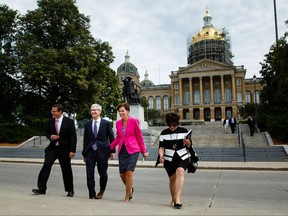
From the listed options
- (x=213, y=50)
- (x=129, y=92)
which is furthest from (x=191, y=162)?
(x=213, y=50)

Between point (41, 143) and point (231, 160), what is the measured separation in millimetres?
18158

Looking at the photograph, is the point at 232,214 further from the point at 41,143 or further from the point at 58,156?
the point at 41,143

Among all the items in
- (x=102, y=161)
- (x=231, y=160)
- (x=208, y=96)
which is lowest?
(x=231, y=160)

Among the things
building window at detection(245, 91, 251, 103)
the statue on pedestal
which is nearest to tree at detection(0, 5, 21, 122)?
the statue on pedestal

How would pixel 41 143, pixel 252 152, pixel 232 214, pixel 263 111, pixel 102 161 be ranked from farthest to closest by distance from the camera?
pixel 263 111, pixel 41 143, pixel 252 152, pixel 102 161, pixel 232 214

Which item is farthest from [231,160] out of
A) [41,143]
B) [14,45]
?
[14,45]

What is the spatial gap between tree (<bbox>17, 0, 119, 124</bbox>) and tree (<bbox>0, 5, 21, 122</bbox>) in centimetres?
111

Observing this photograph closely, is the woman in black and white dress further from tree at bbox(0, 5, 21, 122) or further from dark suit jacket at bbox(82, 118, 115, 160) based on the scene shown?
tree at bbox(0, 5, 21, 122)

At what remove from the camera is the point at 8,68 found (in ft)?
113

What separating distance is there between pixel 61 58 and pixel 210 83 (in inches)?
2636

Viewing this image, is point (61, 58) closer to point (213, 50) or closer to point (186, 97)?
point (186, 97)

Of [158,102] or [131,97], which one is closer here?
[131,97]

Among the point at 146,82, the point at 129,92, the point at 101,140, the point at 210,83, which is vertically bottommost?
the point at 101,140

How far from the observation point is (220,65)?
90.4m
